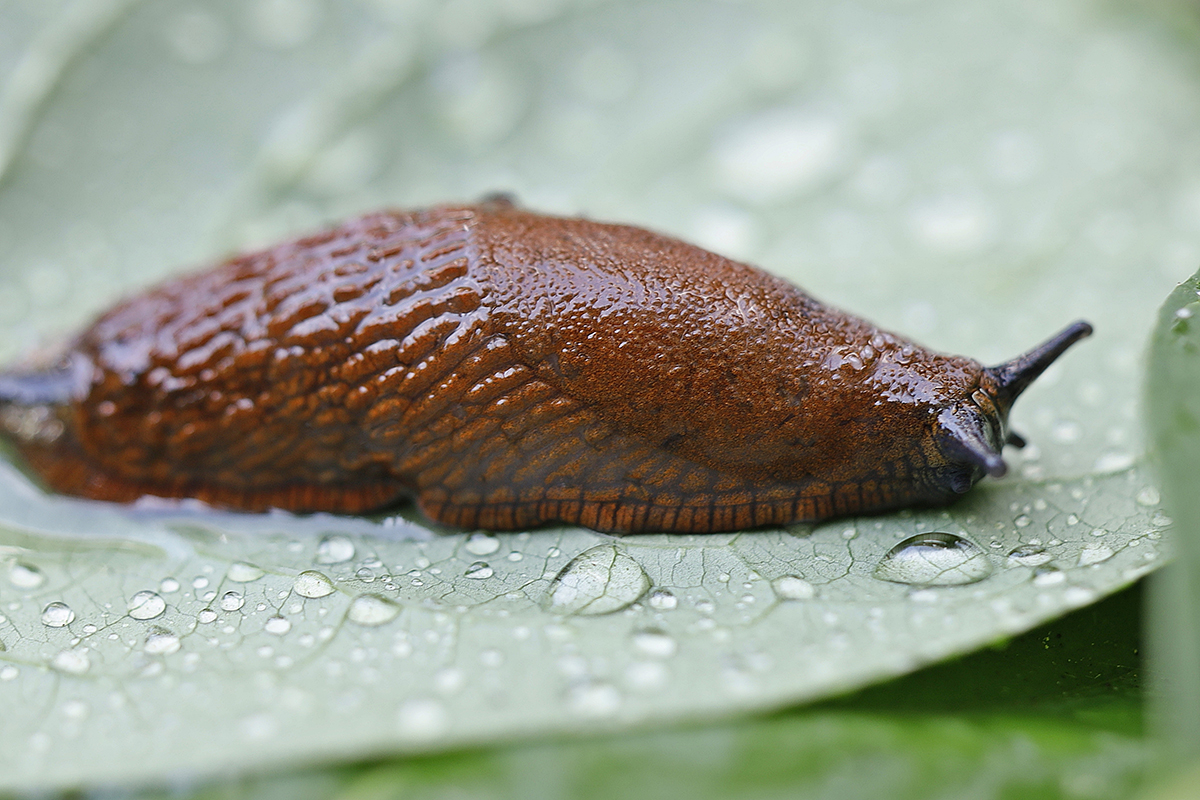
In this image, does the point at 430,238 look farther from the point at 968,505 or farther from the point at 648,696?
the point at 968,505

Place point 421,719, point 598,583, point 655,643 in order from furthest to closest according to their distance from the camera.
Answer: point 598,583, point 655,643, point 421,719

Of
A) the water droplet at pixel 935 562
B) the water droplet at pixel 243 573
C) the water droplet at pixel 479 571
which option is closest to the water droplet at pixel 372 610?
the water droplet at pixel 479 571

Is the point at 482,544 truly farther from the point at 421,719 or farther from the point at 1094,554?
the point at 1094,554

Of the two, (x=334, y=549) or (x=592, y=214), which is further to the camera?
(x=592, y=214)

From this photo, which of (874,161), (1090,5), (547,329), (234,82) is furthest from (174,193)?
(1090,5)

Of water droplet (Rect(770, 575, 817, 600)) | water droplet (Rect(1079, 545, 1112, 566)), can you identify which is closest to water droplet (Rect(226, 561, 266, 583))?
water droplet (Rect(770, 575, 817, 600))

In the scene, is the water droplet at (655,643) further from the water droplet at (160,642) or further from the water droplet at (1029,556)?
the water droplet at (160,642)

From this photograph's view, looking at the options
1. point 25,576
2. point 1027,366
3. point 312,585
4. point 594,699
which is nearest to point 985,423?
point 1027,366

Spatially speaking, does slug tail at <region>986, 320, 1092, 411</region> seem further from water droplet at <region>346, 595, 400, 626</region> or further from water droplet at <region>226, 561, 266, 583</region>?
water droplet at <region>226, 561, 266, 583</region>
